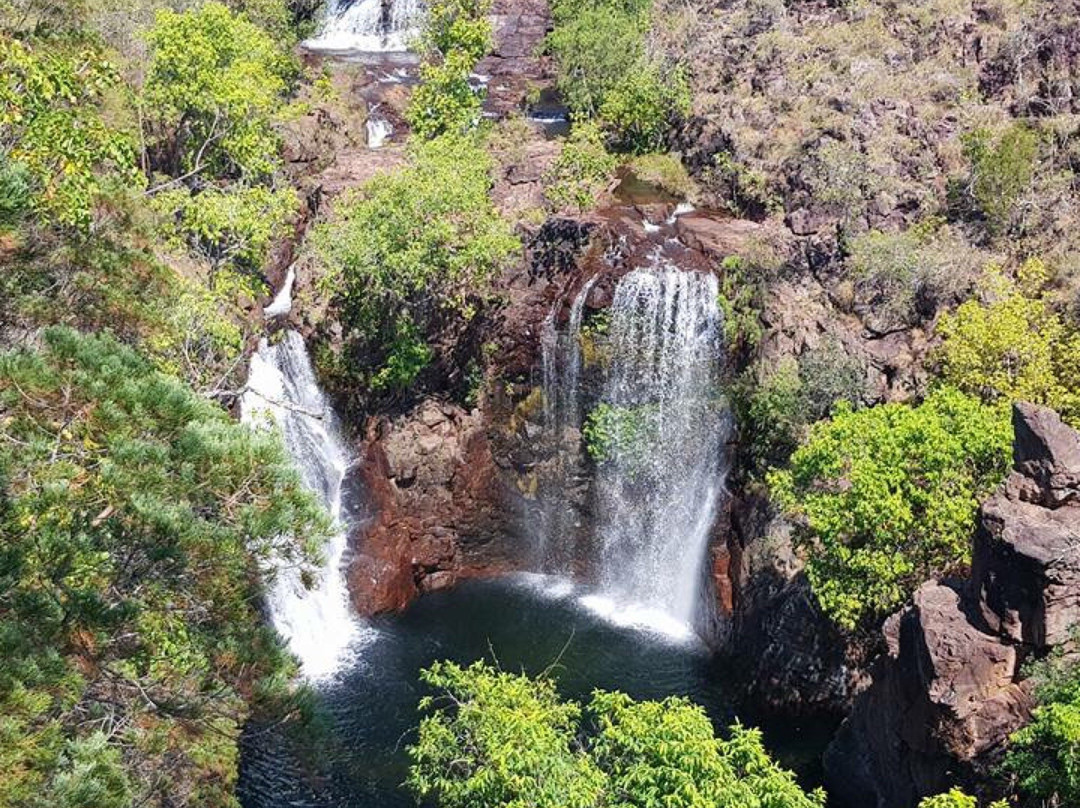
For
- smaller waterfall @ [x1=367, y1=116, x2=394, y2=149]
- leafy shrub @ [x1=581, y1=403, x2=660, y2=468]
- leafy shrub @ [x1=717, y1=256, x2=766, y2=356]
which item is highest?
smaller waterfall @ [x1=367, y1=116, x2=394, y2=149]

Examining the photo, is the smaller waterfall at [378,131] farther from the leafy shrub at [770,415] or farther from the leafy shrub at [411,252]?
the leafy shrub at [770,415]

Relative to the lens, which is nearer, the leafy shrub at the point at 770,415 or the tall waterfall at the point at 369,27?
the leafy shrub at the point at 770,415

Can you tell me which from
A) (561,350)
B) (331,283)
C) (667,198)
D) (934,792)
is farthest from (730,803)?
(667,198)

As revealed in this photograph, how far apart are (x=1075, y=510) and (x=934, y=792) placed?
260 inches

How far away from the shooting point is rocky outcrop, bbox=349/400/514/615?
35.5 metres

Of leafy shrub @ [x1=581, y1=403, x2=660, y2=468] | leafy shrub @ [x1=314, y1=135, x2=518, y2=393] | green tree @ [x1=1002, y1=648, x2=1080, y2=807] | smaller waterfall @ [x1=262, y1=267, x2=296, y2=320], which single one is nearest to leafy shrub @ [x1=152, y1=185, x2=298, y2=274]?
smaller waterfall @ [x1=262, y1=267, x2=296, y2=320]

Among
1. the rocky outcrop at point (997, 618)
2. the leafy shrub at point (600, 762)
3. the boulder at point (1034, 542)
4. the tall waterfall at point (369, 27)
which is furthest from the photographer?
the tall waterfall at point (369, 27)

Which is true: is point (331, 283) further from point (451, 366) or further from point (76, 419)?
point (76, 419)

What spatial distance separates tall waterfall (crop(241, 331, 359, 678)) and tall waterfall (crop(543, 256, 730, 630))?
26.5 ft

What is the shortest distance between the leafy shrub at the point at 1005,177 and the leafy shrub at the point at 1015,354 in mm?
4811

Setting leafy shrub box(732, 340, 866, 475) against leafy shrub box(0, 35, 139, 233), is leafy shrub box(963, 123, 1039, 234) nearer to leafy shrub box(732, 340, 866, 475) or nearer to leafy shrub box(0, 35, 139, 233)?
leafy shrub box(732, 340, 866, 475)

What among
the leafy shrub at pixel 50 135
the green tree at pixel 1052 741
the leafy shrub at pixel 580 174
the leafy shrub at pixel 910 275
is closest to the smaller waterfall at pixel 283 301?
the leafy shrub at pixel 580 174

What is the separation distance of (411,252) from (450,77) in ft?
44.5

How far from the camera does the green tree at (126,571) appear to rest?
37.4 feet
